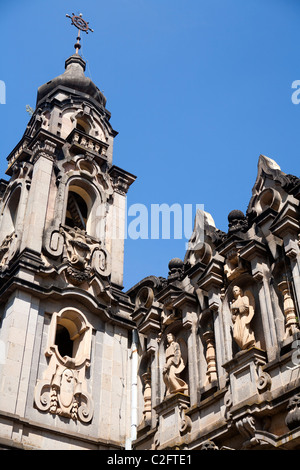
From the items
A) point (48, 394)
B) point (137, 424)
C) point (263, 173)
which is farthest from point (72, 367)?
point (263, 173)

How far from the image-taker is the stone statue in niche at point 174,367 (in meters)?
17.8

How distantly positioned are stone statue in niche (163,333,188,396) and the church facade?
4cm

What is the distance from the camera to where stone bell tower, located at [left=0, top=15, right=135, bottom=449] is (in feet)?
58.2

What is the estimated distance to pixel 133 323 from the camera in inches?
836

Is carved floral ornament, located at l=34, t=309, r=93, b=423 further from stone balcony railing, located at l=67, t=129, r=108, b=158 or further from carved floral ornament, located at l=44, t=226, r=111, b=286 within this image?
stone balcony railing, located at l=67, t=129, r=108, b=158

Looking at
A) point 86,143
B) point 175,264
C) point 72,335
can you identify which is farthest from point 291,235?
point 86,143

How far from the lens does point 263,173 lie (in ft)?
60.4

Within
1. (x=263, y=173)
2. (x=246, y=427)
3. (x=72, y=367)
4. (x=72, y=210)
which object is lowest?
(x=246, y=427)

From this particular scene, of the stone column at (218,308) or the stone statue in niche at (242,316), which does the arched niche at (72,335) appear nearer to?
the stone column at (218,308)

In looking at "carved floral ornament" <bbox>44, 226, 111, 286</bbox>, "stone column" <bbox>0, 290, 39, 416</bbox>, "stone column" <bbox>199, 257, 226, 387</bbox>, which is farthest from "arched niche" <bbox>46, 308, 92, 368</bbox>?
"stone column" <bbox>199, 257, 226, 387</bbox>

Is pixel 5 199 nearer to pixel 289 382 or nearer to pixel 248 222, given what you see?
pixel 248 222

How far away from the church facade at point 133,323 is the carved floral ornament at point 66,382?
4cm

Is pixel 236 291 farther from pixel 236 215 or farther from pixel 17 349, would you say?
pixel 17 349

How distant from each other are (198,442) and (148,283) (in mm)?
6756
